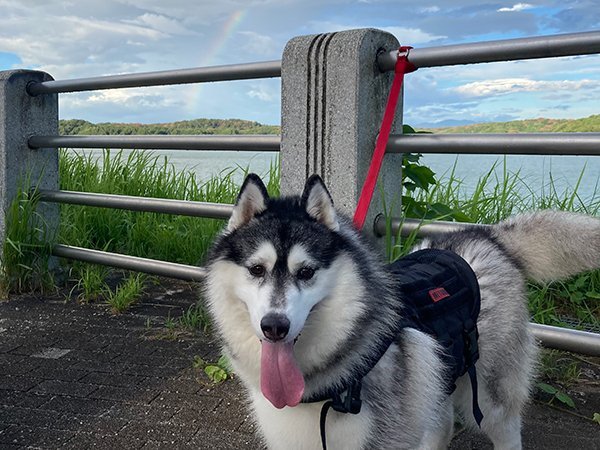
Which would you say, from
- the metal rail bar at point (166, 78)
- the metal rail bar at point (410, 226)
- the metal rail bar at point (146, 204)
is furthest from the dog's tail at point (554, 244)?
the metal rail bar at point (146, 204)

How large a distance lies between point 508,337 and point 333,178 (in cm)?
139

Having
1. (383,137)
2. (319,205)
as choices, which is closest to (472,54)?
(383,137)

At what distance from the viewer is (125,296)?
16.0 ft

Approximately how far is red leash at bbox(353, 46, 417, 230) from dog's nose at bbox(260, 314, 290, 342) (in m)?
1.07

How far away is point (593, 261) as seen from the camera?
9.43 feet

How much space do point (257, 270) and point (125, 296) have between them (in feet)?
10.0

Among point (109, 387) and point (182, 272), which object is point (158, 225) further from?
point (109, 387)

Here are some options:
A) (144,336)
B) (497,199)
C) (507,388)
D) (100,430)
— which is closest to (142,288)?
(144,336)

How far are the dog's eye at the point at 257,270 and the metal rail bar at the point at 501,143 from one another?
1707 millimetres

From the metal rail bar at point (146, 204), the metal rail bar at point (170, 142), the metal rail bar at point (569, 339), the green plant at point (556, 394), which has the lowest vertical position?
the green plant at point (556, 394)

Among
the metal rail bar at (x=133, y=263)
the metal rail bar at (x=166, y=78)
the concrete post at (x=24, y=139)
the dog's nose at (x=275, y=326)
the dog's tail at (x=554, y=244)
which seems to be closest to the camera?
the dog's nose at (x=275, y=326)

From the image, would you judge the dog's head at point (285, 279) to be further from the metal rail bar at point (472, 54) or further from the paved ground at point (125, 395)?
the metal rail bar at point (472, 54)

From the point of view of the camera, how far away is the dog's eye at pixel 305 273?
6.88 feet

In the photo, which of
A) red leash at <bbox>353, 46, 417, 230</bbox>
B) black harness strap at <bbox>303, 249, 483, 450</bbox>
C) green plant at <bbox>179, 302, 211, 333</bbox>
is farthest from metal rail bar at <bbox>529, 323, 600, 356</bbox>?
green plant at <bbox>179, 302, 211, 333</bbox>
